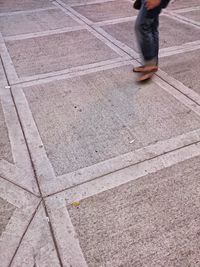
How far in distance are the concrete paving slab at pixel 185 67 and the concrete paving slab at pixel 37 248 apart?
260 centimetres

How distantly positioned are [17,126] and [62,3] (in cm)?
570

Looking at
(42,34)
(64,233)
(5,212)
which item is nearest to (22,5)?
(42,34)

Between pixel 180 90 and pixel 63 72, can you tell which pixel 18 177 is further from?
A: pixel 180 90

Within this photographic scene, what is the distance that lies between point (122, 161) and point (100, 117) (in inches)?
30.6

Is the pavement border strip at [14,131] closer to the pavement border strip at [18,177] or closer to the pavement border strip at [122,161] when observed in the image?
the pavement border strip at [18,177]

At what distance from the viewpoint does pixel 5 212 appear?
2258 millimetres

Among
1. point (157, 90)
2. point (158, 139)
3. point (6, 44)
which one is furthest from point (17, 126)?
point (6, 44)

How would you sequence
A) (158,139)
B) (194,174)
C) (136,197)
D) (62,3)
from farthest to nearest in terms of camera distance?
(62,3) → (158,139) → (194,174) → (136,197)

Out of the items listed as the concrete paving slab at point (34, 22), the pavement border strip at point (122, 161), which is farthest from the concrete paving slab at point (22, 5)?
the pavement border strip at point (122, 161)

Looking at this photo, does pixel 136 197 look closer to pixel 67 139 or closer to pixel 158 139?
pixel 158 139

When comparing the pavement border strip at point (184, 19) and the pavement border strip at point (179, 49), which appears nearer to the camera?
the pavement border strip at point (179, 49)

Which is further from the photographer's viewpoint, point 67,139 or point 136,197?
point 67,139

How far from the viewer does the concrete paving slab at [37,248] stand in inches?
75.2

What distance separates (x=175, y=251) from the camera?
1953 mm
